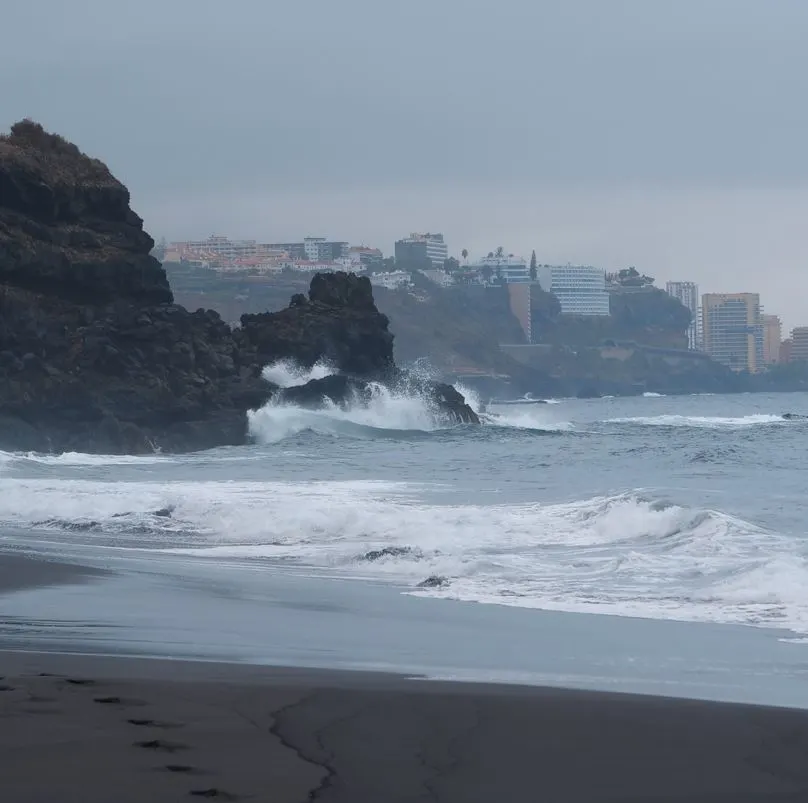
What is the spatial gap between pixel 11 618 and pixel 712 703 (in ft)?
15.7

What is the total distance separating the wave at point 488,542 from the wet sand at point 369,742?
3.38 meters

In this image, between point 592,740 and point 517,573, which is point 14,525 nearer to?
point 517,573

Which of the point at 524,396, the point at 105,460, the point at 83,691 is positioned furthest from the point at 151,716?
the point at 524,396

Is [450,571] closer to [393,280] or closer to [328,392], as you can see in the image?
[328,392]

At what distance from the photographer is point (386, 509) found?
17.2m

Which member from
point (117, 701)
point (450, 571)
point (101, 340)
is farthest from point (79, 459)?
point (117, 701)

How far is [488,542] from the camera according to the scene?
46.2ft

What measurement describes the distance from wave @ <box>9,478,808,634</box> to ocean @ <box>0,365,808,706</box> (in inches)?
1.6

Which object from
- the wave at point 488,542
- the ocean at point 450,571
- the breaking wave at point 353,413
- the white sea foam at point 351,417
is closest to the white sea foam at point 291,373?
the breaking wave at point 353,413

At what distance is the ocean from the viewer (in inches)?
293

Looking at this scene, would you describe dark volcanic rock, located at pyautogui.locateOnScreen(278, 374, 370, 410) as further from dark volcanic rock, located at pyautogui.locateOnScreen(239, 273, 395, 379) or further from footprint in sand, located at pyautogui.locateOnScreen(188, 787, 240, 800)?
footprint in sand, located at pyautogui.locateOnScreen(188, 787, 240, 800)

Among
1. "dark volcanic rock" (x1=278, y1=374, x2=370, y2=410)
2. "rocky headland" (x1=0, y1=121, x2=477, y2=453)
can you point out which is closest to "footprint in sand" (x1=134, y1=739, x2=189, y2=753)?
"rocky headland" (x1=0, y1=121, x2=477, y2=453)

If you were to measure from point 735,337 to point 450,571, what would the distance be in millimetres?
187784

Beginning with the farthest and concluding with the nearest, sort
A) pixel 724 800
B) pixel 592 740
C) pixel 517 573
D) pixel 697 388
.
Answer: pixel 697 388, pixel 517 573, pixel 592 740, pixel 724 800
